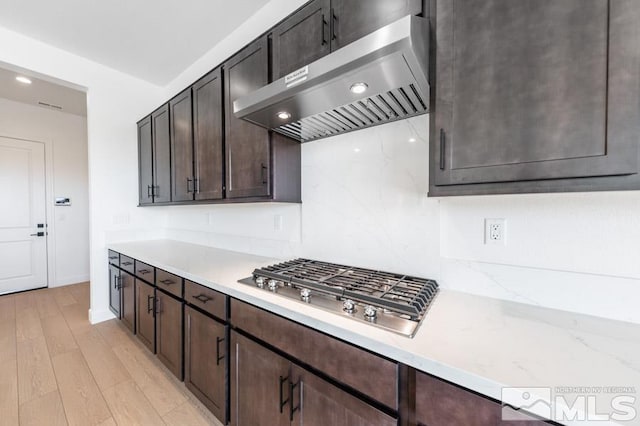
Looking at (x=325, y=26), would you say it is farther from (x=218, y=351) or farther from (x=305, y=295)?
(x=218, y=351)

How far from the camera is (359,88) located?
101 cm

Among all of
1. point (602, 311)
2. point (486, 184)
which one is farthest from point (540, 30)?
point (602, 311)

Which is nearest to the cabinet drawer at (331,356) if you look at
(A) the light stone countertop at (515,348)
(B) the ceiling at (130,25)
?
(A) the light stone countertop at (515,348)

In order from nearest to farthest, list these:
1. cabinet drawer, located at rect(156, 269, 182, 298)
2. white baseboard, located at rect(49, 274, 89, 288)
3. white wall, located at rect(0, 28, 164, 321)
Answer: cabinet drawer, located at rect(156, 269, 182, 298), white wall, located at rect(0, 28, 164, 321), white baseboard, located at rect(49, 274, 89, 288)

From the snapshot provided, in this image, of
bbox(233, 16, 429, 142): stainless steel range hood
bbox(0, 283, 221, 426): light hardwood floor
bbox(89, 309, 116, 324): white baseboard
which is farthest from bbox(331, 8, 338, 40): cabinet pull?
bbox(89, 309, 116, 324): white baseboard

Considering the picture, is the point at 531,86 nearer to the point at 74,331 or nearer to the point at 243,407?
the point at 243,407

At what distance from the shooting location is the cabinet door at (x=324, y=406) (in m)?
0.81

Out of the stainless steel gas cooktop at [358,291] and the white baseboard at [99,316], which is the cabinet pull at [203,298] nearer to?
the stainless steel gas cooktop at [358,291]

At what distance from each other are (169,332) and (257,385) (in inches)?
37.6

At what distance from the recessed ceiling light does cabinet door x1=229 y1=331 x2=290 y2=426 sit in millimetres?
1107

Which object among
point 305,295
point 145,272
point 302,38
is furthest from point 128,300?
point 302,38

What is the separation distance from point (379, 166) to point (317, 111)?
44cm

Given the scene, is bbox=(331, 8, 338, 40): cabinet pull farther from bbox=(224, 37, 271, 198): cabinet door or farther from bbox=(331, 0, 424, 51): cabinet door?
bbox=(224, 37, 271, 198): cabinet door

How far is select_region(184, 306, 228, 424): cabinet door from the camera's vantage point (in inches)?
53.2
